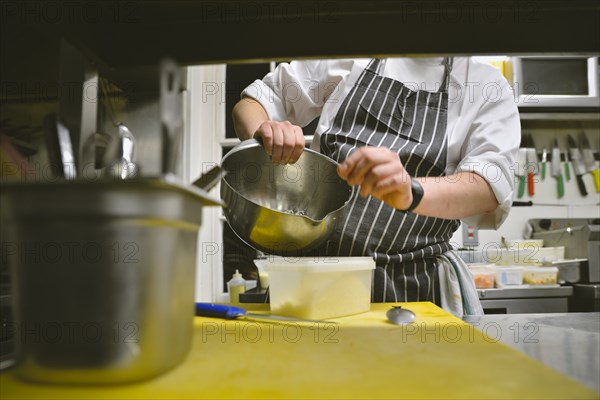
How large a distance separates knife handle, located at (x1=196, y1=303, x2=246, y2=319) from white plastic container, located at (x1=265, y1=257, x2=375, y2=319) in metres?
0.07

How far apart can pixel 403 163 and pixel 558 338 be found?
54cm

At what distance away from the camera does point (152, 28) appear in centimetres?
48

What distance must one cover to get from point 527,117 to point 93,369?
8.44 feet

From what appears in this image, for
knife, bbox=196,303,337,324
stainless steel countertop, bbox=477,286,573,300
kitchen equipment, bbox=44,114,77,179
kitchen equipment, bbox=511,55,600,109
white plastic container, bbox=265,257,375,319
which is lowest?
stainless steel countertop, bbox=477,286,573,300

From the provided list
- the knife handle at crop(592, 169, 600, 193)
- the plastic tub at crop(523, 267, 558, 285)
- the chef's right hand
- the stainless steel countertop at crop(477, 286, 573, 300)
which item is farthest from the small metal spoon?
the knife handle at crop(592, 169, 600, 193)

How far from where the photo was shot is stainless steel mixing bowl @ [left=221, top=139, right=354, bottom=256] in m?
0.83

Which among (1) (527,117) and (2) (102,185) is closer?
(2) (102,185)

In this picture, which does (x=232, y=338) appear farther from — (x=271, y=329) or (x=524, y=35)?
(x=524, y=35)

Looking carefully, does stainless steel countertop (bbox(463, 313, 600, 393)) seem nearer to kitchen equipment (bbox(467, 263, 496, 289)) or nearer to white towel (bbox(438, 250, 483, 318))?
white towel (bbox(438, 250, 483, 318))

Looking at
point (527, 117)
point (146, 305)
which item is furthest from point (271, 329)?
point (527, 117)

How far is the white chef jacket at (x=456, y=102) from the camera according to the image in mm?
1008

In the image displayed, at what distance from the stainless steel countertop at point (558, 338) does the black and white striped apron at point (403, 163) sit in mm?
216

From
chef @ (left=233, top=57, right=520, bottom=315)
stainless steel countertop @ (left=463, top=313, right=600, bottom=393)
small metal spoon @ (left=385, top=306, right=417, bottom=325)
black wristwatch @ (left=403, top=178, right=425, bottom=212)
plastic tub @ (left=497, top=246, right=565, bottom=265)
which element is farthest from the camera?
plastic tub @ (left=497, top=246, right=565, bottom=265)

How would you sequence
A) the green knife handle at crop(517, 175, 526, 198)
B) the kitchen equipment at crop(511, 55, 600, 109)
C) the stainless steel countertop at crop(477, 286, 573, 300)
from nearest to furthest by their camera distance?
1. the stainless steel countertop at crop(477, 286, 573, 300)
2. the kitchen equipment at crop(511, 55, 600, 109)
3. the green knife handle at crop(517, 175, 526, 198)
